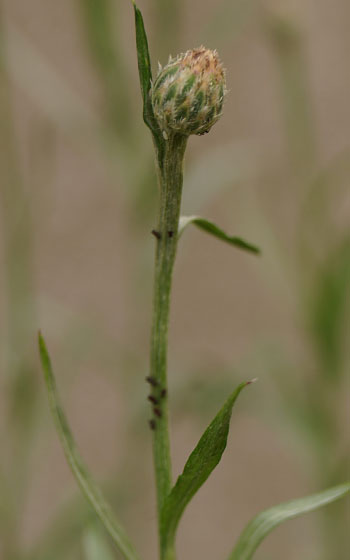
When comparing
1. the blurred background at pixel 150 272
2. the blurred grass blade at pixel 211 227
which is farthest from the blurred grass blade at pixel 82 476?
the blurred background at pixel 150 272

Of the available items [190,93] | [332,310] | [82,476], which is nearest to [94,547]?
[82,476]

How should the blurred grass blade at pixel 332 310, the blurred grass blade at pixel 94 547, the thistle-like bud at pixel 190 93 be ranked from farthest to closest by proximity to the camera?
the blurred grass blade at pixel 332 310, the blurred grass blade at pixel 94 547, the thistle-like bud at pixel 190 93

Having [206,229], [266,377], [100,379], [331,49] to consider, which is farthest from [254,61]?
[206,229]

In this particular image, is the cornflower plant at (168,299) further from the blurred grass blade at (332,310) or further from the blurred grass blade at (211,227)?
the blurred grass blade at (332,310)

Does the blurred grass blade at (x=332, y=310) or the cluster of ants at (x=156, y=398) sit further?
the blurred grass blade at (x=332, y=310)

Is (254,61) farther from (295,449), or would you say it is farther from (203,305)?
(295,449)

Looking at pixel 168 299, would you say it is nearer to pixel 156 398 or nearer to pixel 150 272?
pixel 156 398
